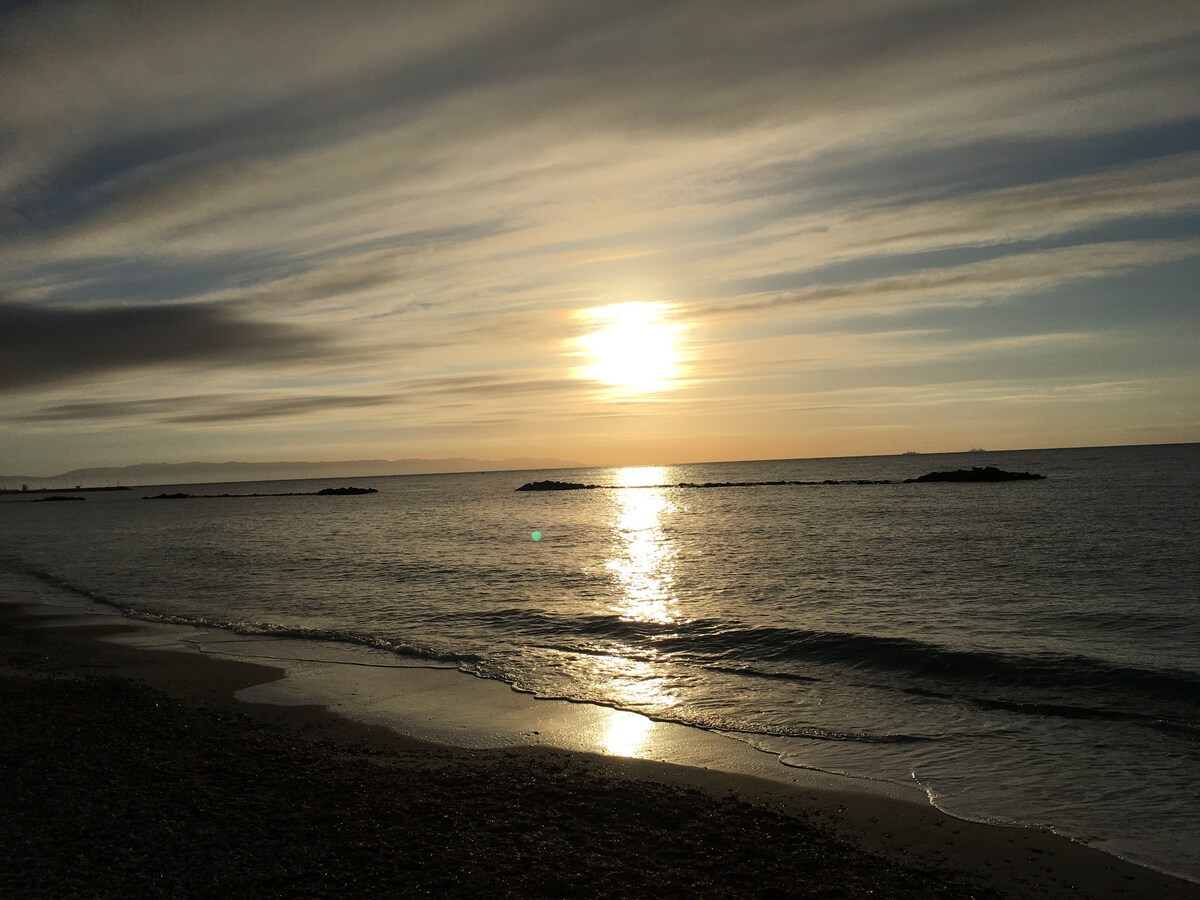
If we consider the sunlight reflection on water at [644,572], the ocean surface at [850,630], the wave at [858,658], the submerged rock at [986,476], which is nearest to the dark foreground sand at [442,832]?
the ocean surface at [850,630]

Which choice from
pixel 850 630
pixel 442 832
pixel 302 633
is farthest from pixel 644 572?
pixel 442 832

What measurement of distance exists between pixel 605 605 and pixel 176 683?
13.4 metres

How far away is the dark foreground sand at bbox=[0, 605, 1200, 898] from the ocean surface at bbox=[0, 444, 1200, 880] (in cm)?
158

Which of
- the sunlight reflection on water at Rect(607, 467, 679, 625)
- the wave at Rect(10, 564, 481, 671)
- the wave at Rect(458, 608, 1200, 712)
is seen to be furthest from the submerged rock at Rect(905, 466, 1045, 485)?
the wave at Rect(10, 564, 481, 671)


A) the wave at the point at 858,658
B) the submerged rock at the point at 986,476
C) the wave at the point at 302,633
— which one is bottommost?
the wave at the point at 302,633

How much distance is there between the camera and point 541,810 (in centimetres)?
923

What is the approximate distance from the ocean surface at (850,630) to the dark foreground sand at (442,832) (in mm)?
1581

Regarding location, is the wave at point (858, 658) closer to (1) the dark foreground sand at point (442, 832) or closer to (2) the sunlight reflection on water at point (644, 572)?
(2) the sunlight reflection on water at point (644, 572)

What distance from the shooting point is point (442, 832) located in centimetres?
848

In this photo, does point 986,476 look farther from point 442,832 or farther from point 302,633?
point 442,832

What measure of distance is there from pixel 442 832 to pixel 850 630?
14.8 metres

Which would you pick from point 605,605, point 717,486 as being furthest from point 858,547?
point 717,486

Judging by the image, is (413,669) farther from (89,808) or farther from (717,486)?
(717,486)

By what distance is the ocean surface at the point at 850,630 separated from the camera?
36.4ft
